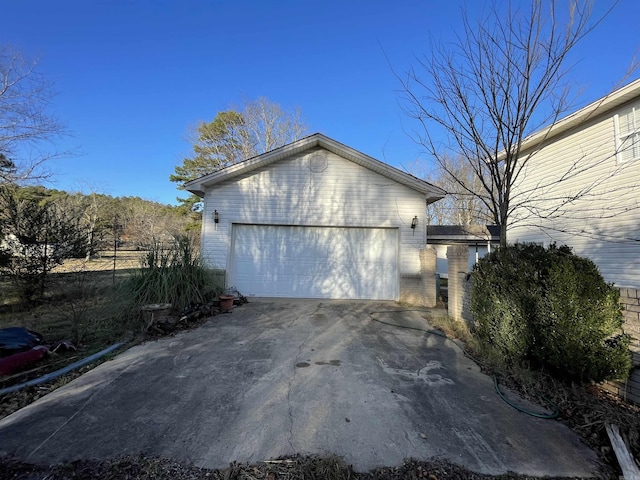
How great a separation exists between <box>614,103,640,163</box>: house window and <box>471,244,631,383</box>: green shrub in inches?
231

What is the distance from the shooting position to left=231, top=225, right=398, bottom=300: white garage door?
8.81 meters

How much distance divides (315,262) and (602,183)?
8.19 metres

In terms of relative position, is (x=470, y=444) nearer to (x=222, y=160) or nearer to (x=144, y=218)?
(x=222, y=160)

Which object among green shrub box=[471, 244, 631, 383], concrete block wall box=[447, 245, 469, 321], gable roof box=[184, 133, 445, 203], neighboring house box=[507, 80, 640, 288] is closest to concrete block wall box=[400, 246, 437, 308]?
concrete block wall box=[447, 245, 469, 321]

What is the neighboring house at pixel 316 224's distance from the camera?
8.80 metres

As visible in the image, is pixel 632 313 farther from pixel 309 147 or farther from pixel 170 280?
pixel 309 147

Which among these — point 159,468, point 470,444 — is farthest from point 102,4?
point 470,444

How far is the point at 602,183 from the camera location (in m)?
7.75

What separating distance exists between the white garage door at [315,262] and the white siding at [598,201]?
3.83 meters

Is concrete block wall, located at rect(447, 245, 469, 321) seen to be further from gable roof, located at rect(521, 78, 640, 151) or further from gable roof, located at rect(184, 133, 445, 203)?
gable roof, located at rect(184, 133, 445, 203)

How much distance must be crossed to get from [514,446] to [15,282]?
10.1 meters

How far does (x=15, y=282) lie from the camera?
6.96 metres

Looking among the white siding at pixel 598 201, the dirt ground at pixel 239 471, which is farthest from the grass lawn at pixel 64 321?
the white siding at pixel 598 201

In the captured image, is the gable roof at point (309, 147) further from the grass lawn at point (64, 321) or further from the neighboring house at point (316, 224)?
the grass lawn at point (64, 321)
